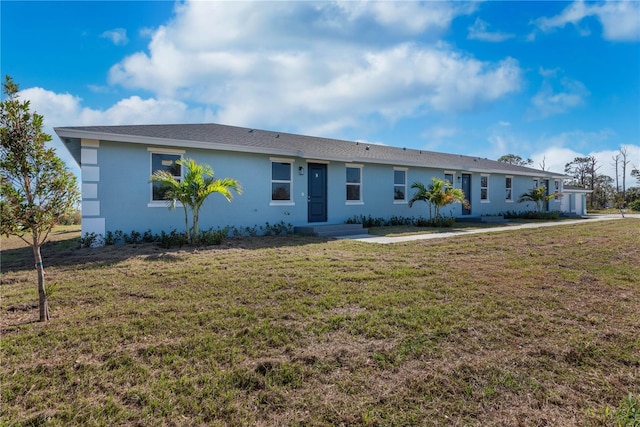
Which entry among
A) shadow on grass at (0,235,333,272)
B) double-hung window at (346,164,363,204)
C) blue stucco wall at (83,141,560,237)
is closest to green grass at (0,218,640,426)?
shadow on grass at (0,235,333,272)

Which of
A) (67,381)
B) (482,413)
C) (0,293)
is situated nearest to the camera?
(482,413)

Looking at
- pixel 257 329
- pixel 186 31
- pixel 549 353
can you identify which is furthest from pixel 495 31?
pixel 257 329

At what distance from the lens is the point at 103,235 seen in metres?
8.86

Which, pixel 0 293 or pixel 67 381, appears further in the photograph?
pixel 0 293

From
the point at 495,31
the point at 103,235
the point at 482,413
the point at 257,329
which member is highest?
the point at 495,31

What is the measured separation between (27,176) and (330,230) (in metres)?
8.67

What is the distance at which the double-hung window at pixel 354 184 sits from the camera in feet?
44.8

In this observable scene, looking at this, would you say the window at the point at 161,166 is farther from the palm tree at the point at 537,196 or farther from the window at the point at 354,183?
the palm tree at the point at 537,196

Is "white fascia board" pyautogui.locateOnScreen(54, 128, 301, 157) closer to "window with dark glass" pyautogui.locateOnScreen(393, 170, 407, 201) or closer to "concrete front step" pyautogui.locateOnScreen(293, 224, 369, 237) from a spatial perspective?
"concrete front step" pyautogui.locateOnScreen(293, 224, 369, 237)

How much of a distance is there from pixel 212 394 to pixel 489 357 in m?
2.34

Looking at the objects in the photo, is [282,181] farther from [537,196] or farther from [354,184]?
[537,196]

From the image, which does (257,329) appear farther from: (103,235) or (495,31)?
(495,31)

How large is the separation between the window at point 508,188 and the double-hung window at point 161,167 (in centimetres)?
1879

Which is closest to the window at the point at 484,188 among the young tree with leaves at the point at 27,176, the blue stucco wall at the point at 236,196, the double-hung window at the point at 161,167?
the blue stucco wall at the point at 236,196
